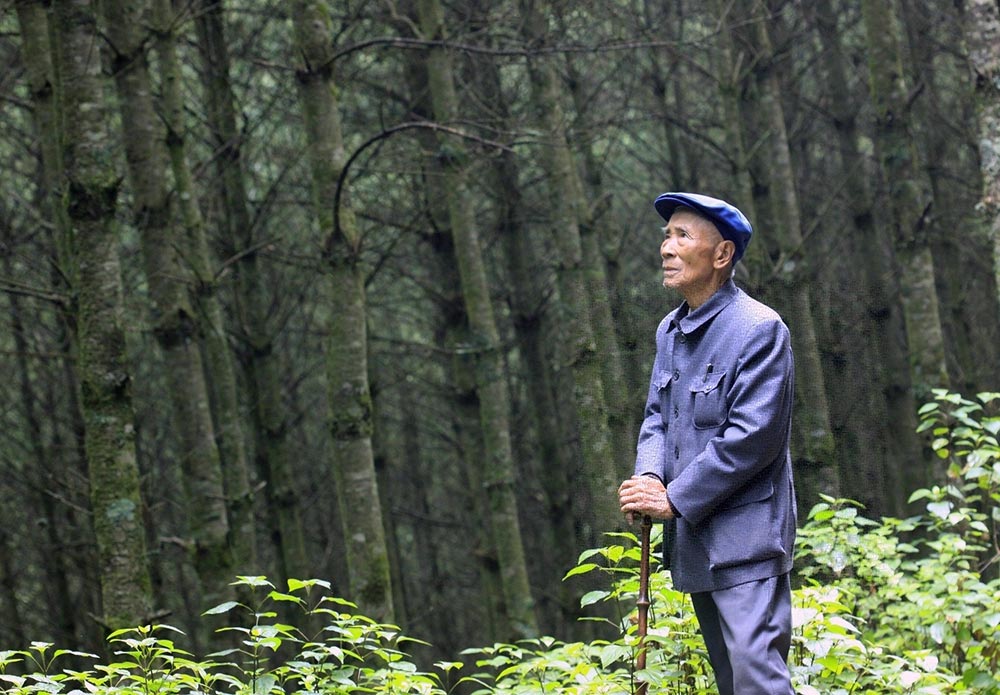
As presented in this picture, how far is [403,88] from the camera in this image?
45.2ft

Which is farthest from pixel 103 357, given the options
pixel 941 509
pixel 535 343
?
pixel 535 343

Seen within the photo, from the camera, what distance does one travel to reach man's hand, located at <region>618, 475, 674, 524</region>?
3.79m

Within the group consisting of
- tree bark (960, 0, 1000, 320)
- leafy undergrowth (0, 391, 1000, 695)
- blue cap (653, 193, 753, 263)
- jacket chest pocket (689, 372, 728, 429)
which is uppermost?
tree bark (960, 0, 1000, 320)

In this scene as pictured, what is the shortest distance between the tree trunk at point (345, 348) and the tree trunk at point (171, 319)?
153 centimetres

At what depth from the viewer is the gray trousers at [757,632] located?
11.7ft

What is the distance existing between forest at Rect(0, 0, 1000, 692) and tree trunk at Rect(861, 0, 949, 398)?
24 millimetres

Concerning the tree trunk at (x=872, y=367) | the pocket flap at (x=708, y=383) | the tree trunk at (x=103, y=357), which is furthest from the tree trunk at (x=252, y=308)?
the pocket flap at (x=708, y=383)

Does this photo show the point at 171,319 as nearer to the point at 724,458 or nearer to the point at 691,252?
the point at 691,252

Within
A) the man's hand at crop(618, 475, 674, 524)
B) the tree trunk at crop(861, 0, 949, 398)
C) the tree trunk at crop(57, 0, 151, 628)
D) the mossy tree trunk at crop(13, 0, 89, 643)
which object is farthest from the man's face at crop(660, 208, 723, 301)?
the tree trunk at crop(861, 0, 949, 398)

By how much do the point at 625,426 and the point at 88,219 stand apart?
6031 mm

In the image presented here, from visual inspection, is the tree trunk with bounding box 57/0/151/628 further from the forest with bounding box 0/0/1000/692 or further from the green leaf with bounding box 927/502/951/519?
the green leaf with bounding box 927/502/951/519

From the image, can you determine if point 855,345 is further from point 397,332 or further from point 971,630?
point 397,332

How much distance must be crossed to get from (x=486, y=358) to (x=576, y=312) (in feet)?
3.70

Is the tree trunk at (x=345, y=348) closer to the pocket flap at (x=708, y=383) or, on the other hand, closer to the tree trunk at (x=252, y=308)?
the pocket flap at (x=708, y=383)
